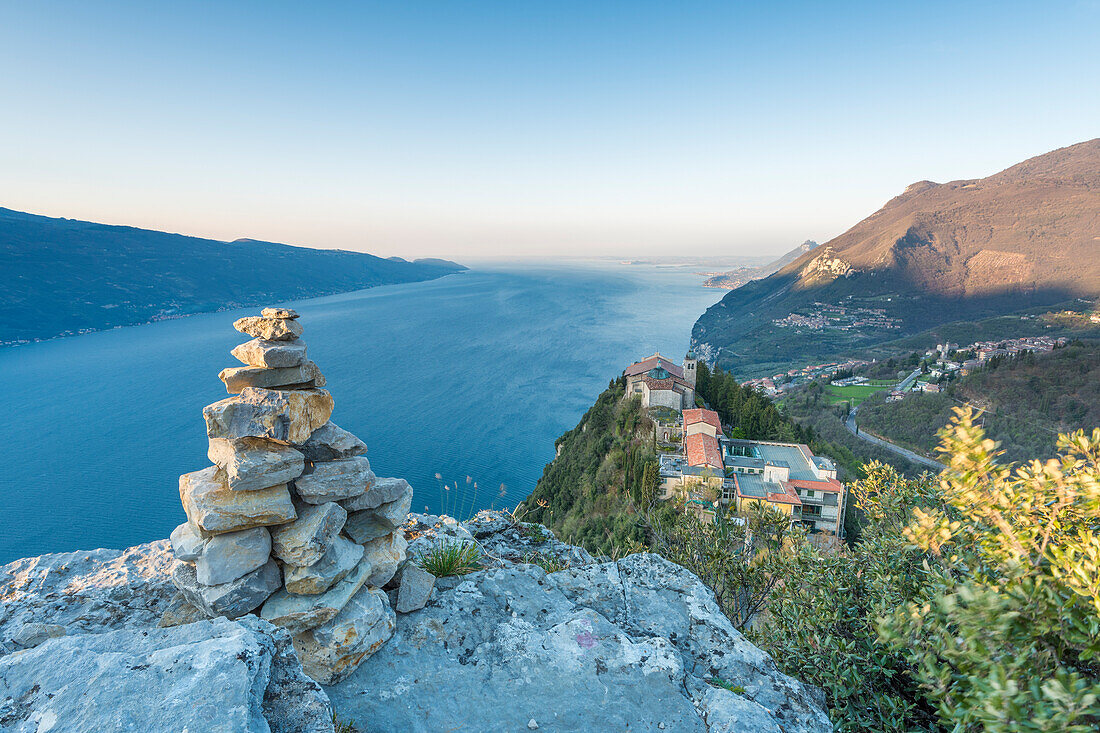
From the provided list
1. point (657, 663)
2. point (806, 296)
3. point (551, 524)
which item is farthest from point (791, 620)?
point (806, 296)

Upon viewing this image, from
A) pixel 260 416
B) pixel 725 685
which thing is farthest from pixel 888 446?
pixel 260 416

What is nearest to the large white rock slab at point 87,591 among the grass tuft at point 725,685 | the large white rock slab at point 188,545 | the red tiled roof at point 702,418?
the large white rock slab at point 188,545

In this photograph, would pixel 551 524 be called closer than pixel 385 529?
No

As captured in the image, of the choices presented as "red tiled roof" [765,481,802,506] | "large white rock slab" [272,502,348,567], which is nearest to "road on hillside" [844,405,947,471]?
"red tiled roof" [765,481,802,506]

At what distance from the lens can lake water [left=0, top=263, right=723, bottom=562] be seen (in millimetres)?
44438

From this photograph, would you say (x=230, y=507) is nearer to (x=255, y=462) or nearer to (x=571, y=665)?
(x=255, y=462)

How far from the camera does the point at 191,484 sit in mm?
5035

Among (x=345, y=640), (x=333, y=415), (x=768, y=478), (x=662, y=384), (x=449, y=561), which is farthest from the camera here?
(x=333, y=415)

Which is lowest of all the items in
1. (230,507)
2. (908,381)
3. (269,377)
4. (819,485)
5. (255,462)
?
(908,381)

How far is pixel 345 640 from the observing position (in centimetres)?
450

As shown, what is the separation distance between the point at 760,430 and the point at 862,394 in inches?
2073

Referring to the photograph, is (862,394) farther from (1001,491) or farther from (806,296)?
(806,296)

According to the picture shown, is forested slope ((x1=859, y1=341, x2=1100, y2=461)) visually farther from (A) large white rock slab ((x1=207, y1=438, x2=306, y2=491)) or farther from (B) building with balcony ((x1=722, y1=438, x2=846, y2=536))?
(A) large white rock slab ((x1=207, y1=438, x2=306, y2=491))

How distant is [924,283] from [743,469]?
188822 mm
